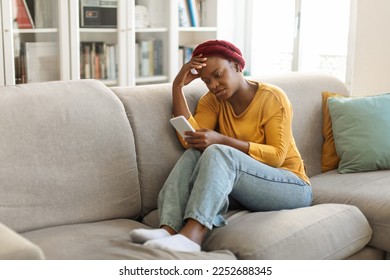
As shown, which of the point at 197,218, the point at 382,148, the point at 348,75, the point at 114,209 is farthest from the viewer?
the point at 348,75

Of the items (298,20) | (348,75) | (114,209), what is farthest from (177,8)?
(114,209)

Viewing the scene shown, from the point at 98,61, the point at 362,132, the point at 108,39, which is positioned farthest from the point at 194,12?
the point at 362,132

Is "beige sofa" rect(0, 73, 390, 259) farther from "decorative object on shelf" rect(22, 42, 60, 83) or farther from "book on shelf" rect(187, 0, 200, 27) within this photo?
"book on shelf" rect(187, 0, 200, 27)

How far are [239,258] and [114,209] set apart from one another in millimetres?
553

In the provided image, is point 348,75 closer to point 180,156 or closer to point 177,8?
point 177,8

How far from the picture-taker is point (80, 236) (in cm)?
200

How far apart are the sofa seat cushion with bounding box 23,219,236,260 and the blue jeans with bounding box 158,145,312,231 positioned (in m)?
0.16

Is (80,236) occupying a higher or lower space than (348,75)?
lower

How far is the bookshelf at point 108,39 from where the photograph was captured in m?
3.54

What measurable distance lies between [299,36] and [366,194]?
2.03 meters

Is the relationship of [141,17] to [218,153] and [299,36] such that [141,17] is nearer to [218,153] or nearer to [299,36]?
[299,36]

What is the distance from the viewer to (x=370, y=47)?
368 cm

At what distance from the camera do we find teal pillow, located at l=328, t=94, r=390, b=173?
8.91 ft
